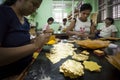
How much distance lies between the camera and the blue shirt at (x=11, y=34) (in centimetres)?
94

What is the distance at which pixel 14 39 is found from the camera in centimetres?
106

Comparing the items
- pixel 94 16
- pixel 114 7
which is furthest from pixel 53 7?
pixel 114 7

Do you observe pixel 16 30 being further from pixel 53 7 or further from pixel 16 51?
pixel 53 7

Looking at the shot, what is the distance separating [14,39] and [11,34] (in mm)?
42

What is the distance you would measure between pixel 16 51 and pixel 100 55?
0.73m

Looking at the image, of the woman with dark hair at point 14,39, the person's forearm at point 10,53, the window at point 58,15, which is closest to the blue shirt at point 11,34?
the woman with dark hair at point 14,39

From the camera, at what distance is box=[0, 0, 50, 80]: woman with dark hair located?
2.86 ft

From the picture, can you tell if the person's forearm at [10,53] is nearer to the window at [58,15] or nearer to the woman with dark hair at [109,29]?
the woman with dark hair at [109,29]

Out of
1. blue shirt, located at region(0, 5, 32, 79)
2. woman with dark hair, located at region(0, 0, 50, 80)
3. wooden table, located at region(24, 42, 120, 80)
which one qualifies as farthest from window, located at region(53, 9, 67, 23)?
wooden table, located at region(24, 42, 120, 80)

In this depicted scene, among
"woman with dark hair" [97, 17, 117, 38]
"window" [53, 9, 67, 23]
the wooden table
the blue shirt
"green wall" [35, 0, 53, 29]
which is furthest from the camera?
"window" [53, 9, 67, 23]

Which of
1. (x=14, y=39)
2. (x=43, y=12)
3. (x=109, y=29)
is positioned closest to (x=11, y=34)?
(x=14, y=39)

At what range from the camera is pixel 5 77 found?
104 cm

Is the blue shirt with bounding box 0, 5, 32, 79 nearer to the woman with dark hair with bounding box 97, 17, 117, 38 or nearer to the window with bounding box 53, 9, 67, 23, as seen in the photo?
the woman with dark hair with bounding box 97, 17, 117, 38

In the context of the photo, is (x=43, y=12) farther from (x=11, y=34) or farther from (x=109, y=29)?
(x=11, y=34)
